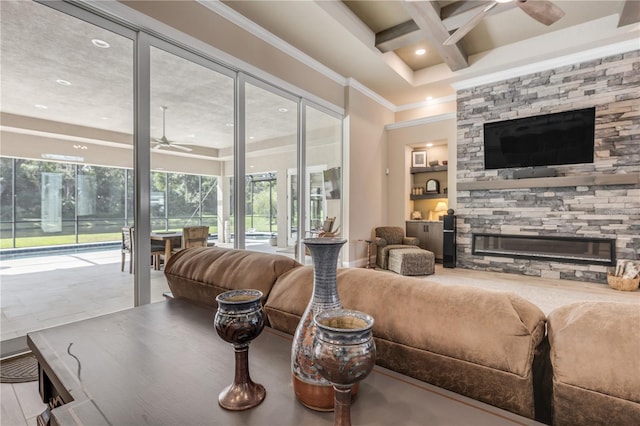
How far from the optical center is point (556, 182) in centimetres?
473

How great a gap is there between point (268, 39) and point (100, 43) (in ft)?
6.60

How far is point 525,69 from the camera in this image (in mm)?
4988

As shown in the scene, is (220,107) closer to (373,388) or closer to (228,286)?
(228,286)

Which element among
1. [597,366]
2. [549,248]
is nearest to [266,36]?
[597,366]

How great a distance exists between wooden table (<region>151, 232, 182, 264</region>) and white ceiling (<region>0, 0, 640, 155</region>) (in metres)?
0.98

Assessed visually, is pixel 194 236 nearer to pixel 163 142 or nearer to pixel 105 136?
pixel 163 142

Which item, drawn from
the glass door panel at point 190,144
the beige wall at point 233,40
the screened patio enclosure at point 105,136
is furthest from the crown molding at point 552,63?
the glass door panel at point 190,144

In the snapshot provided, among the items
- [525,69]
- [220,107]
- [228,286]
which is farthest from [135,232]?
[525,69]

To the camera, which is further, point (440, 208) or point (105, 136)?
point (440, 208)

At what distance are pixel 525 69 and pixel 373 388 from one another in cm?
601

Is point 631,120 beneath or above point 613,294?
above

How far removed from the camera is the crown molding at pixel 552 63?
4.32 metres

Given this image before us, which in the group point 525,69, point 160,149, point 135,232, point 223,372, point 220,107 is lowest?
point 223,372

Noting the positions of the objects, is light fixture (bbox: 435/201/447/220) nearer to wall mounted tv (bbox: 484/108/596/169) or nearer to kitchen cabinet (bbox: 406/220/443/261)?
kitchen cabinet (bbox: 406/220/443/261)
